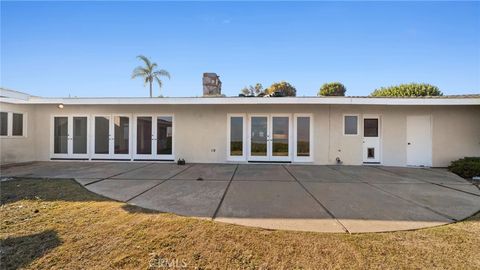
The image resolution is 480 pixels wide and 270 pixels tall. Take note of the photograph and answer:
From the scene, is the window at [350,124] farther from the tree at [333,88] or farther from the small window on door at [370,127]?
the tree at [333,88]

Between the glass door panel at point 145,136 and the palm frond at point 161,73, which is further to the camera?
the palm frond at point 161,73

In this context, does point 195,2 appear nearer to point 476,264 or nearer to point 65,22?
point 65,22

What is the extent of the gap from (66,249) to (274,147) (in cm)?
773

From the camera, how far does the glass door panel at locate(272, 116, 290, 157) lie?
920 cm

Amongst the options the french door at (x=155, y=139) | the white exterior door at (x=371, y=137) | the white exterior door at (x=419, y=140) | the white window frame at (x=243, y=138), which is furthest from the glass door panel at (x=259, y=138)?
the white exterior door at (x=419, y=140)

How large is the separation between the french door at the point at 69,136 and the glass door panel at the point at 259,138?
784 cm

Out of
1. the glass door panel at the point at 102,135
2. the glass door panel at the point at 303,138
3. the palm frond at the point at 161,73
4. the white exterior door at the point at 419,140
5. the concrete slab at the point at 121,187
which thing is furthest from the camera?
the palm frond at the point at 161,73

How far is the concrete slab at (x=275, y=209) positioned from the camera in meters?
3.16

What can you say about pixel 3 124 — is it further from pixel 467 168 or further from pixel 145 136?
pixel 467 168

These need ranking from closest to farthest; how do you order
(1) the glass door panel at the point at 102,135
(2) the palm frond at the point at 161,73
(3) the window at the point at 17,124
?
1. (3) the window at the point at 17,124
2. (1) the glass door panel at the point at 102,135
3. (2) the palm frond at the point at 161,73

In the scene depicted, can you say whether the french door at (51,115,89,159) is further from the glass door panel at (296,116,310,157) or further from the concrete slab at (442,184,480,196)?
the concrete slab at (442,184,480,196)

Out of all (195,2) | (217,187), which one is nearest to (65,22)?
(195,2)

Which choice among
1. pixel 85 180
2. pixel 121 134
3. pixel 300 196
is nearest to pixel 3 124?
pixel 121 134

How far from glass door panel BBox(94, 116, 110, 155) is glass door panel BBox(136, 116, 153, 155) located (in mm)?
1484
